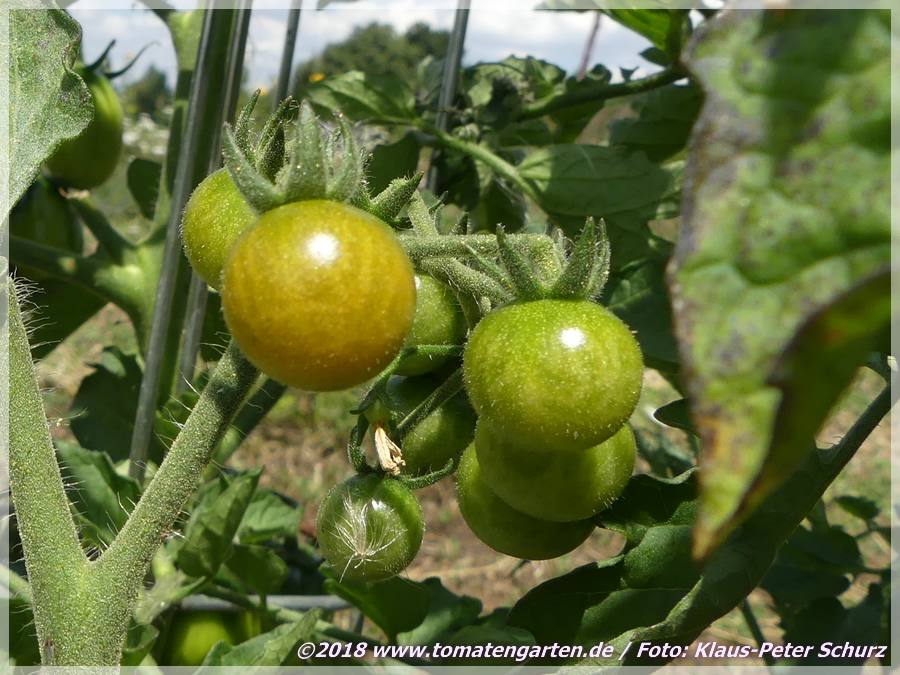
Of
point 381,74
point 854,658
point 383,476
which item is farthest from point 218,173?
point 854,658

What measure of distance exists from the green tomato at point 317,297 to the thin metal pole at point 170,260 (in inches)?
19.9

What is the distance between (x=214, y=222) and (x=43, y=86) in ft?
0.55

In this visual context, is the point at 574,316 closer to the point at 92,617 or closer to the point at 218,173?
the point at 218,173

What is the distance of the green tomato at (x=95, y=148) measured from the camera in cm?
111

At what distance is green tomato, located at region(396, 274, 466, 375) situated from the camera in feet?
2.13

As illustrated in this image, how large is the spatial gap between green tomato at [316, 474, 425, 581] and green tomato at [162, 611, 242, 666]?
448 millimetres

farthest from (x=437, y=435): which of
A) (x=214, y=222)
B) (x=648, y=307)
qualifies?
(x=648, y=307)

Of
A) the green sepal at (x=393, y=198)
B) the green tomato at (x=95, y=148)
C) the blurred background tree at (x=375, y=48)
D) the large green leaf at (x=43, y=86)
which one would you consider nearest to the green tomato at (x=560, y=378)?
the green sepal at (x=393, y=198)

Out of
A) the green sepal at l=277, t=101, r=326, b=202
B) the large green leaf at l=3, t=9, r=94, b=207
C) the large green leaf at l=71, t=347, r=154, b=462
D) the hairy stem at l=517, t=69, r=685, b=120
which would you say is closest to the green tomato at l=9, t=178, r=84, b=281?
the large green leaf at l=71, t=347, r=154, b=462

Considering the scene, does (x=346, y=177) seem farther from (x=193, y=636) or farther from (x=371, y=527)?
(x=193, y=636)

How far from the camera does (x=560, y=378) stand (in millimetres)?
521

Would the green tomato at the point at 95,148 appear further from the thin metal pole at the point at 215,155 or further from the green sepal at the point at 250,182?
the green sepal at the point at 250,182

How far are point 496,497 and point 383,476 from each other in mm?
85

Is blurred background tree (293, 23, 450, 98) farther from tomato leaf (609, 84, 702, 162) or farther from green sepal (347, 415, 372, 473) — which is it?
green sepal (347, 415, 372, 473)
